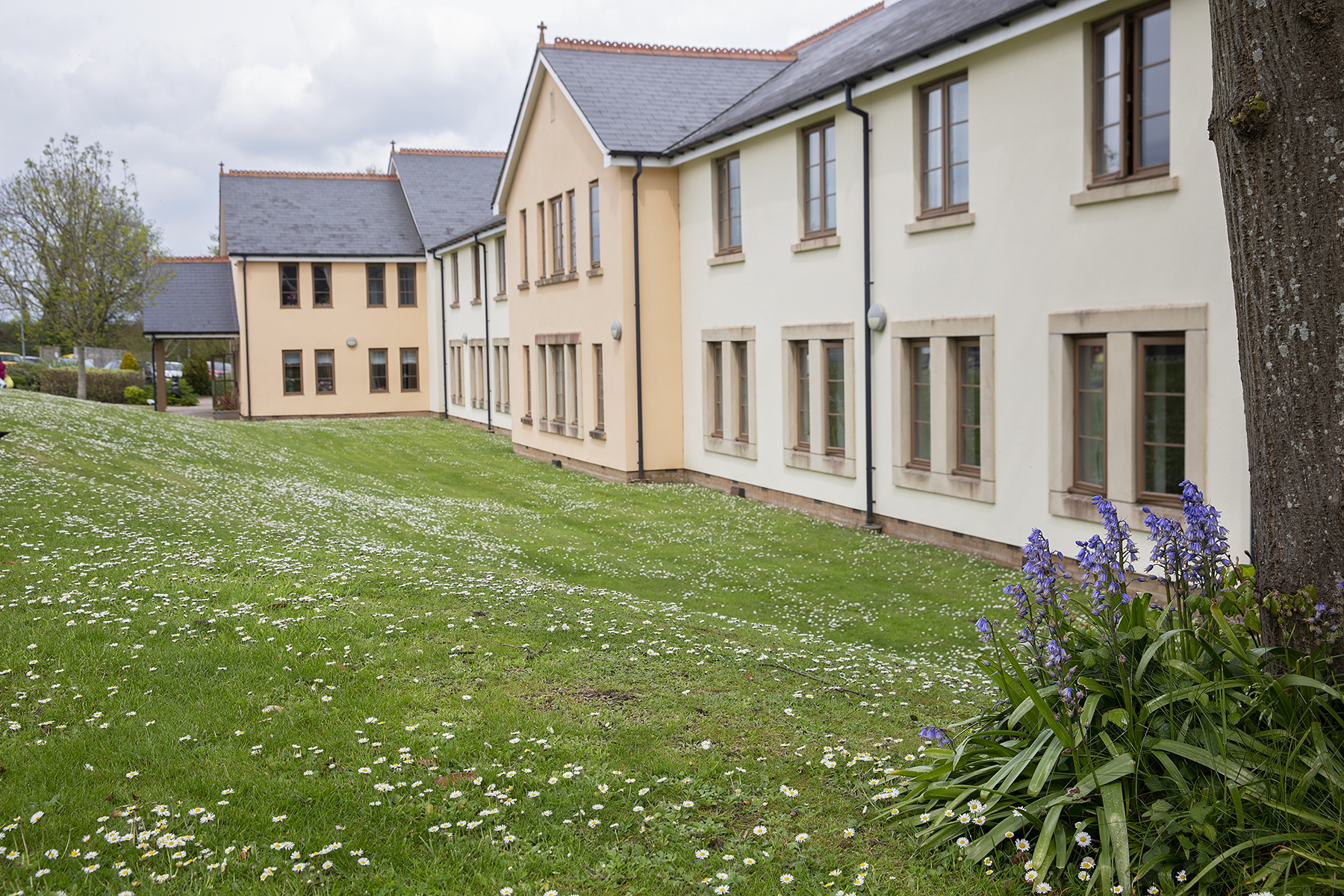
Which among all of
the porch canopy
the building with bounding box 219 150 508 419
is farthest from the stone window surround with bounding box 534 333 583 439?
the porch canopy

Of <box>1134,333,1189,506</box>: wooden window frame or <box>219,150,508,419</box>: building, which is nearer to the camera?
<box>1134,333,1189,506</box>: wooden window frame

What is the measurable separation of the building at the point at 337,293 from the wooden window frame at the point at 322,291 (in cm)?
4

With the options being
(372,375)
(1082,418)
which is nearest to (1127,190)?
(1082,418)

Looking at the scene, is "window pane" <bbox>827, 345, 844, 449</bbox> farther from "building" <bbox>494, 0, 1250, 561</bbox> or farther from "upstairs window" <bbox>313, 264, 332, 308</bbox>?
"upstairs window" <bbox>313, 264, 332, 308</bbox>

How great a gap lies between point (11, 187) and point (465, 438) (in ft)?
69.8

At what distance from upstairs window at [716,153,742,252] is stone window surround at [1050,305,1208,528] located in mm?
8387

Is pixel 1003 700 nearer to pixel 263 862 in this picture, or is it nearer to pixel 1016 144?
pixel 263 862

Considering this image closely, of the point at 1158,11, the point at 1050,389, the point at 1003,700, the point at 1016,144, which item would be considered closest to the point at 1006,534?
the point at 1050,389

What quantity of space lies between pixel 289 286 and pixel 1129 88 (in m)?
34.8

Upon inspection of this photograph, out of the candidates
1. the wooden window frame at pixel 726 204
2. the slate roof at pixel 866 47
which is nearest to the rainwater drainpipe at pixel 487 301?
the slate roof at pixel 866 47

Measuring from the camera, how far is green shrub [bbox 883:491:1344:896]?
3.99 metres

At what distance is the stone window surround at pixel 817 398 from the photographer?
1616 centimetres

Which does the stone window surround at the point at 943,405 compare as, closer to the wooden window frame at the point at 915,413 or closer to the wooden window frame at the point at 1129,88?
the wooden window frame at the point at 915,413

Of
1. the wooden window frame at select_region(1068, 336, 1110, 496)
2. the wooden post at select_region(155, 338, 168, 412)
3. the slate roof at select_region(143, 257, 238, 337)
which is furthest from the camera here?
the slate roof at select_region(143, 257, 238, 337)
